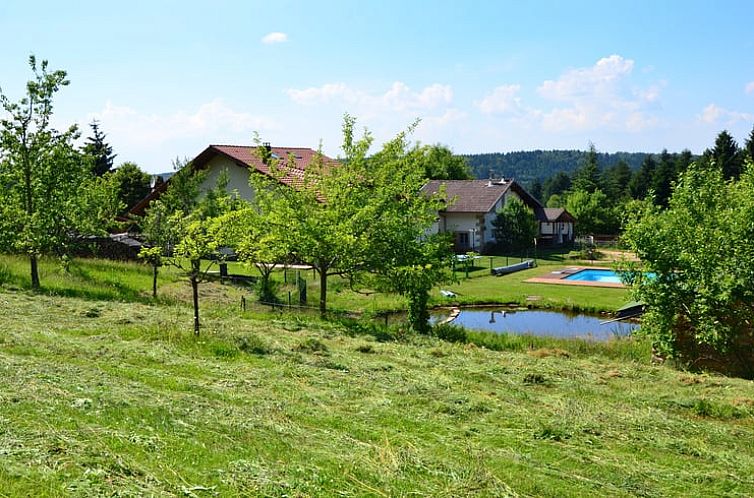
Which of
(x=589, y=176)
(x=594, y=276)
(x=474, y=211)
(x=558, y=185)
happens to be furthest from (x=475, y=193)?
(x=558, y=185)

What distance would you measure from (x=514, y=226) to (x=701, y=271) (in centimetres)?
2849

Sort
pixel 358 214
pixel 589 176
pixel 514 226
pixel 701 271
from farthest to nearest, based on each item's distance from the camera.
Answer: pixel 589 176 < pixel 514 226 < pixel 358 214 < pixel 701 271

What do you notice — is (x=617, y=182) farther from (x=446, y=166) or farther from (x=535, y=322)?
(x=535, y=322)

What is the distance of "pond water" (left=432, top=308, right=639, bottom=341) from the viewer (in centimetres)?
1900

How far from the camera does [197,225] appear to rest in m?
13.2

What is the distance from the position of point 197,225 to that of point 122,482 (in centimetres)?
852

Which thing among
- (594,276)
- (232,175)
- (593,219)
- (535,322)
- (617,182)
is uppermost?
(617,182)

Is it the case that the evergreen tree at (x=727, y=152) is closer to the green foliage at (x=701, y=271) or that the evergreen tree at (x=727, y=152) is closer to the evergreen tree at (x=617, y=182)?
the evergreen tree at (x=617, y=182)

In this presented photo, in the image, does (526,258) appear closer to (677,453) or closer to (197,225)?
(197,225)

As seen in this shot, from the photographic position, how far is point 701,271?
44.0 feet

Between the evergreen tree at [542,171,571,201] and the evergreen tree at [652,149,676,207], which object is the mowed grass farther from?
the evergreen tree at [542,171,571,201]

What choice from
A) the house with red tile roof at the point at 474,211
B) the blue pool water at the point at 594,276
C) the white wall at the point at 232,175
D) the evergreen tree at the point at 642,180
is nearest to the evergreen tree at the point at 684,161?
the evergreen tree at the point at 642,180

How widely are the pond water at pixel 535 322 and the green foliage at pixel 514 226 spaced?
19356mm

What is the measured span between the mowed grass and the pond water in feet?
20.7
